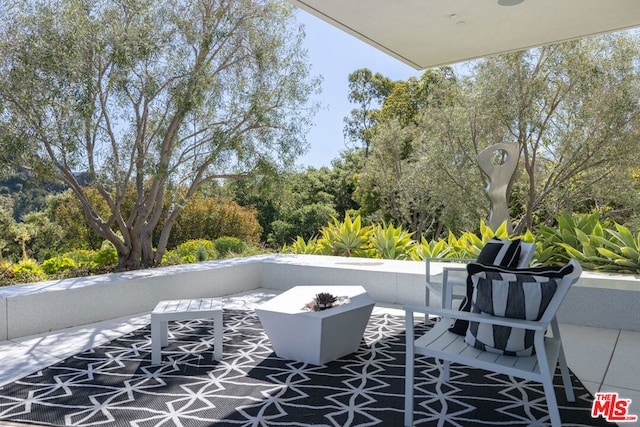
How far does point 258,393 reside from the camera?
303cm

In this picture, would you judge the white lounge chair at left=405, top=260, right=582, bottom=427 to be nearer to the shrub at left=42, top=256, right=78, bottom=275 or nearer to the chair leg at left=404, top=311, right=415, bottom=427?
the chair leg at left=404, top=311, right=415, bottom=427

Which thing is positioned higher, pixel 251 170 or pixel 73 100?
pixel 73 100

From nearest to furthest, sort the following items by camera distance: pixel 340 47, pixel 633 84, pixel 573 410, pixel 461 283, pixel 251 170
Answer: pixel 573 410 < pixel 461 283 < pixel 251 170 < pixel 633 84 < pixel 340 47

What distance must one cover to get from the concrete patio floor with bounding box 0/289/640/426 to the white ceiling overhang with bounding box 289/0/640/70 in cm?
288

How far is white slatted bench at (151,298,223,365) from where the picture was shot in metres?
3.55

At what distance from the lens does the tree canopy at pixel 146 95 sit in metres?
5.36

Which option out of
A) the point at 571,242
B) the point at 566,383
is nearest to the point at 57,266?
the point at 566,383

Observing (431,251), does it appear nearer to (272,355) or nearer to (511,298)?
(272,355)

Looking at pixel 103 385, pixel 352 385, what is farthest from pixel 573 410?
pixel 103 385

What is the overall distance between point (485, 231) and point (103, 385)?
466 cm

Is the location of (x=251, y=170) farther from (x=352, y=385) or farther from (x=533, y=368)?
(x=533, y=368)

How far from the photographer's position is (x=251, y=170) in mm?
6895

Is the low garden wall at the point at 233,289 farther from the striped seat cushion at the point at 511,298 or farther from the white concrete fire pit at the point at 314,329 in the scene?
the striped seat cushion at the point at 511,298

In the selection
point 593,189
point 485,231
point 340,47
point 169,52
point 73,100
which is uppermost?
point 340,47
